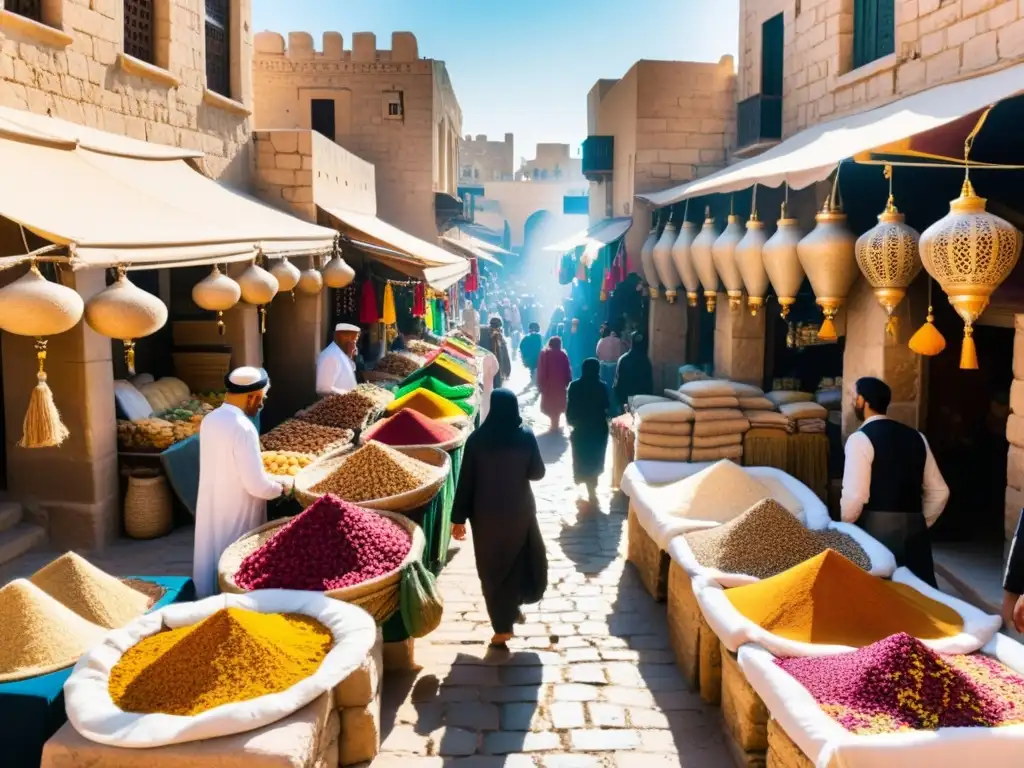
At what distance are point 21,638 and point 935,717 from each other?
10.8 ft

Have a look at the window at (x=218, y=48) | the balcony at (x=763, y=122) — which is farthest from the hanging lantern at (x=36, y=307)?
the balcony at (x=763, y=122)

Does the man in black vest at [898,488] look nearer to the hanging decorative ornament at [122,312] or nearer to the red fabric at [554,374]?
the hanging decorative ornament at [122,312]

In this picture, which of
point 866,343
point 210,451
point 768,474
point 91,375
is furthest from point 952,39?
point 91,375

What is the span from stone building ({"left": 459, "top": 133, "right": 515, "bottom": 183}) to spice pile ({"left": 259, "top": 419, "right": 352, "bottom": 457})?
36099mm

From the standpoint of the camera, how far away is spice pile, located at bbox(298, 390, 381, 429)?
760 centimetres

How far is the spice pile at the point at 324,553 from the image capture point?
12.9 feet

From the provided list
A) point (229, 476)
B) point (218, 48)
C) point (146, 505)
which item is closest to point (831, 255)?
point (229, 476)

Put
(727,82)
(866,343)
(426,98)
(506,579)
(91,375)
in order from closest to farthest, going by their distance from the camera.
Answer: (506,579) → (91,375) → (866,343) → (727,82) → (426,98)

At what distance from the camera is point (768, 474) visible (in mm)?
6051

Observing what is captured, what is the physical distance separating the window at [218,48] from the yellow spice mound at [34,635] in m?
7.34

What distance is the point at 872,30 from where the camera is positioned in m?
7.70

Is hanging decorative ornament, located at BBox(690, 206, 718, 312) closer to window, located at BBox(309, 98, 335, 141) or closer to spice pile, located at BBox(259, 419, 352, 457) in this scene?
spice pile, located at BBox(259, 419, 352, 457)

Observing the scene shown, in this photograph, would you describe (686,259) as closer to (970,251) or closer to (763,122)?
(763,122)

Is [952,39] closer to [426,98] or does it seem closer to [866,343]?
[866,343]
